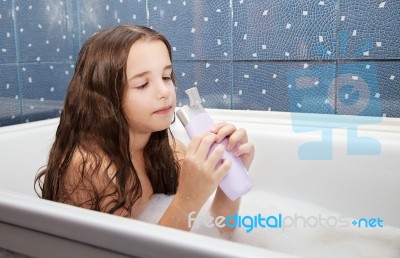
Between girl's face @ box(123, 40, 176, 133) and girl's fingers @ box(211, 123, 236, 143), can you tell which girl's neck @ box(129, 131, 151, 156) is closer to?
girl's face @ box(123, 40, 176, 133)

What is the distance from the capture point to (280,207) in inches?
47.7

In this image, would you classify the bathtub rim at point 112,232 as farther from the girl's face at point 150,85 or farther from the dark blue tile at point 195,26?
the dark blue tile at point 195,26

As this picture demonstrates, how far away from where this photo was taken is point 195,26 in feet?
4.92

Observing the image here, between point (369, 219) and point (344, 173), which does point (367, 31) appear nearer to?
point (344, 173)

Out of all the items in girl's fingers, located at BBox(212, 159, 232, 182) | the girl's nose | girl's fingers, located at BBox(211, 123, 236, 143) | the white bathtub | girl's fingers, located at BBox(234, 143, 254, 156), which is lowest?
the white bathtub

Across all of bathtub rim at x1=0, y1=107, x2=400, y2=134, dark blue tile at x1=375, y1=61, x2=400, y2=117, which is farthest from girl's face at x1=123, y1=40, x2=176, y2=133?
dark blue tile at x1=375, y1=61, x2=400, y2=117

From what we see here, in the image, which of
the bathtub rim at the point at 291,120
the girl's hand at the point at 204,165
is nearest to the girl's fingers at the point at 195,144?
the girl's hand at the point at 204,165

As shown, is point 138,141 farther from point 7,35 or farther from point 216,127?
point 7,35

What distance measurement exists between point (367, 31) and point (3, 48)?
1169 mm

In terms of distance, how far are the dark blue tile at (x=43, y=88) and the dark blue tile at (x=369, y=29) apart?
3.49 feet

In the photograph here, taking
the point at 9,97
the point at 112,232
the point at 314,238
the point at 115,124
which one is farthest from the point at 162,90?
the point at 9,97

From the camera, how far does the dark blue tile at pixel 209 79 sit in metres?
1.48

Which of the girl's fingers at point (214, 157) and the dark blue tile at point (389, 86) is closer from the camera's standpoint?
the girl's fingers at point (214, 157)

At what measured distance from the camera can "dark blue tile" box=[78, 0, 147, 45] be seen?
162 centimetres
